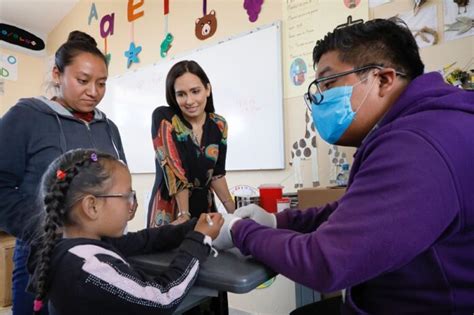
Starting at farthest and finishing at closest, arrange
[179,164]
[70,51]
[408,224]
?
[179,164]
[70,51]
[408,224]

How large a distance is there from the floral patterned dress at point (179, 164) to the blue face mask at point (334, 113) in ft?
2.19

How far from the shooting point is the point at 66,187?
78 centimetres

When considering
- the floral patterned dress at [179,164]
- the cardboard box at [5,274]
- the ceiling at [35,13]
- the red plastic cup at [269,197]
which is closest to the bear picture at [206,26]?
the floral patterned dress at [179,164]

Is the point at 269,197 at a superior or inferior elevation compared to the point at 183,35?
inferior

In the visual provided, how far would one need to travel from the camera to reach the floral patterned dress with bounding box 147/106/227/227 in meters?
1.38

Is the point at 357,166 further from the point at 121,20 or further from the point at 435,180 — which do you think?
the point at 121,20

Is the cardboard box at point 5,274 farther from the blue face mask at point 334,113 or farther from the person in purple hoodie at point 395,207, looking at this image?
the blue face mask at point 334,113

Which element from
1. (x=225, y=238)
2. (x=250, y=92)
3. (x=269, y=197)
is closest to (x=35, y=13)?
(x=250, y=92)

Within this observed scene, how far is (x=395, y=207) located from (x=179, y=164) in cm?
99

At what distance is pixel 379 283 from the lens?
26.0 inches

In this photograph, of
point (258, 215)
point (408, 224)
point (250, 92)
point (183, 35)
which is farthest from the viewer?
point (183, 35)

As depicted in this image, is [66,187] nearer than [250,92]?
Yes

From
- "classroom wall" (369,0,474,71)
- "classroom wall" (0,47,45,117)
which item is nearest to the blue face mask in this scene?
"classroom wall" (369,0,474,71)

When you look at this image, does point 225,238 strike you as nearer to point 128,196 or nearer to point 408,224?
point 128,196
